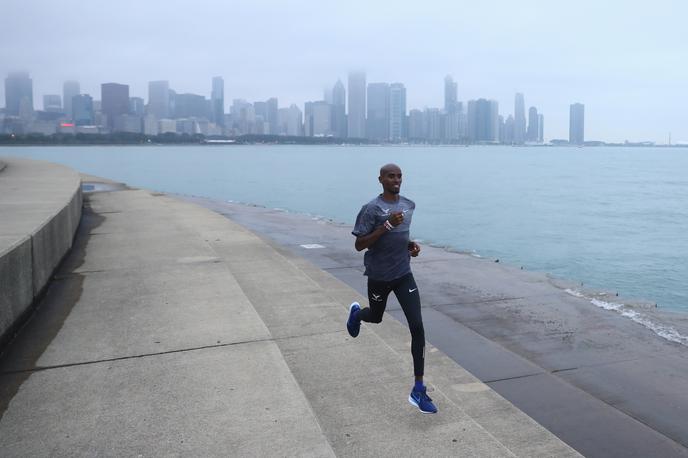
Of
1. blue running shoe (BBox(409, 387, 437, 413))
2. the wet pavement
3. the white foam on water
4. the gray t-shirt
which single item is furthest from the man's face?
the white foam on water

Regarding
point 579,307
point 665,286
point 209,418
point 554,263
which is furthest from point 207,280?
point 554,263

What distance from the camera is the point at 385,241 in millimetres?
4891

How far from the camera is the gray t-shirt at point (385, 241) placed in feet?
15.9

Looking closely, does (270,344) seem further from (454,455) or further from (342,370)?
(454,455)

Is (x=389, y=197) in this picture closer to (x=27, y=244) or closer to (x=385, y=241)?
(x=385, y=241)

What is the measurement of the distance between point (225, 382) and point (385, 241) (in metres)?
1.64

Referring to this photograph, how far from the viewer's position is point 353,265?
1298cm

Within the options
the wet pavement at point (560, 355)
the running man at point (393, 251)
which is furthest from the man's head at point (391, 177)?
the wet pavement at point (560, 355)

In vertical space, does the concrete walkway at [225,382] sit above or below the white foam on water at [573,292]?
above

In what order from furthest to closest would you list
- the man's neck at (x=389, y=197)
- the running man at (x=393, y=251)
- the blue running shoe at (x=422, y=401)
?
the man's neck at (x=389, y=197)
the running man at (x=393, y=251)
the blue running shoe at (x=422, y=401)

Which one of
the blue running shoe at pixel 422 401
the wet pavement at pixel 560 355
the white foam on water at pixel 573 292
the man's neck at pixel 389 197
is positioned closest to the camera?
the blue running shoe at pixel 422 401

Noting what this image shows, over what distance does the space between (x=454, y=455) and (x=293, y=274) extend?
538 centimetres

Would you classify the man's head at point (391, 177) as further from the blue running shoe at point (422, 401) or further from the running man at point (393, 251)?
the blue running shoe at point (422, 401)

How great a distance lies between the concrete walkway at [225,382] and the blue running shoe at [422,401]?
0.06 metres
